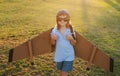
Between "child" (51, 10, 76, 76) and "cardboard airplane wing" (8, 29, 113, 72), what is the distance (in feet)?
1.16

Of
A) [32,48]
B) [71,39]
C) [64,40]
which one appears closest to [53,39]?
[64,40]

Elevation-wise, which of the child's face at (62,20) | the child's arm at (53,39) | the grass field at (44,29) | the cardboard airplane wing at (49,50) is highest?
the child's face at (62,20)

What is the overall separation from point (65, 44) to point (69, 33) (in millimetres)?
219

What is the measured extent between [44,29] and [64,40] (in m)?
5.77

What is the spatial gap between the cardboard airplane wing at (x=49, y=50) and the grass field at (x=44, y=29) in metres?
0.85

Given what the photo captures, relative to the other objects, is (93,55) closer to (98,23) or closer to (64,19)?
(64,19)

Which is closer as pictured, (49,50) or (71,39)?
(71,39)

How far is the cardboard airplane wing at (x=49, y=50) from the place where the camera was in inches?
228

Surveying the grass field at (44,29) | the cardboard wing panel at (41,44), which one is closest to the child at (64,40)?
the cardboard wing panel at (41,44)

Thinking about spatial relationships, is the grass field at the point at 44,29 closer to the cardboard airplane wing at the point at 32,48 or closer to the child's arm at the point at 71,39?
the cardboard airplane wing at the point at 32,48

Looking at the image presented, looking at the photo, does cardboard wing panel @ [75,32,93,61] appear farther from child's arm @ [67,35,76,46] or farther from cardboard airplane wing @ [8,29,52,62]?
cardboard airplane wing @ [8,29,52,62]

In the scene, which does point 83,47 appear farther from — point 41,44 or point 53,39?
point 41,44

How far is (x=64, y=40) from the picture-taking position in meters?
5.37

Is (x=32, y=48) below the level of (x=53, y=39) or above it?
below
